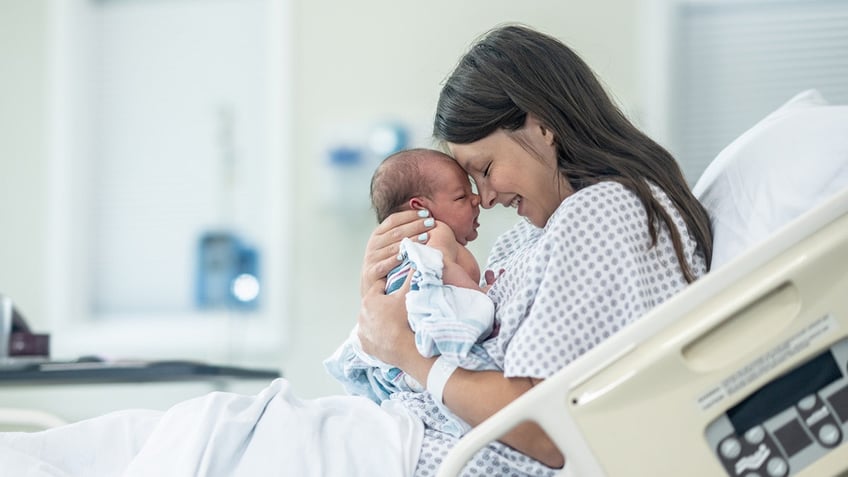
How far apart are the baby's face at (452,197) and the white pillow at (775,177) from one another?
0.38m

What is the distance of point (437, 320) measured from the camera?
4.64 feet

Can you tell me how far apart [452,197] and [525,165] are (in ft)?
0.62

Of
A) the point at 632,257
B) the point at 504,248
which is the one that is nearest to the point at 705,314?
the point at 632,257

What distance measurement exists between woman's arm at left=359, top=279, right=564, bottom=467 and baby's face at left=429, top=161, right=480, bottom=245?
0.23 meters

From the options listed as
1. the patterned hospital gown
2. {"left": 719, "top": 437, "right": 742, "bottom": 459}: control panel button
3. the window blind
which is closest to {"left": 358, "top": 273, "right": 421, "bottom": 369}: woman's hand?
the patterned hospital gown

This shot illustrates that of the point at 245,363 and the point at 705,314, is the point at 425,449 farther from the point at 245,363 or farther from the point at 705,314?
the point at 245,363

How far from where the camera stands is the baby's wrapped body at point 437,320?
1398 mm

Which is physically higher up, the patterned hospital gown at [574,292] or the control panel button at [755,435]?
the patterned hospital gown at [574,292]

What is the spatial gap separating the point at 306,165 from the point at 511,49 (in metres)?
2.80

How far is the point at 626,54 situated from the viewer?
13.3 ft

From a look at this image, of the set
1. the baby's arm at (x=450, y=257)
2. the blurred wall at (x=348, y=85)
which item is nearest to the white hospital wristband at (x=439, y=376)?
the baby's arm at (x=450, y=257)

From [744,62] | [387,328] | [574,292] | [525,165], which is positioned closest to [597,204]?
[574,292]

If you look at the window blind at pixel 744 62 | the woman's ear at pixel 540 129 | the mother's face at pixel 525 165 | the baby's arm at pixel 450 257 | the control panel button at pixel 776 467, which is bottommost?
the control panel button at pixel 776 467

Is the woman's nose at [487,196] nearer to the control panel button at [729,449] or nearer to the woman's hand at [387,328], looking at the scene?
the woman's hand at [387,328]
